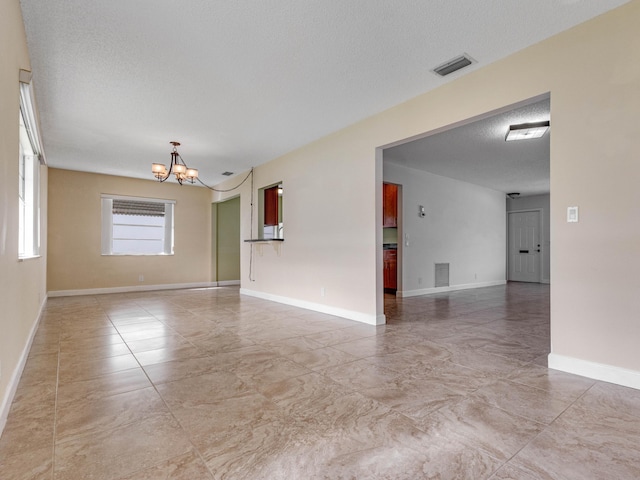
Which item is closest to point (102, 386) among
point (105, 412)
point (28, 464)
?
point (105, 412)

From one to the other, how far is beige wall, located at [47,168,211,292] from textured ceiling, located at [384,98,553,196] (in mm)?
5155

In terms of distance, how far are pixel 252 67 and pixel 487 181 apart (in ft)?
21.2

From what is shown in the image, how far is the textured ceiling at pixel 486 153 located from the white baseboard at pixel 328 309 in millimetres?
2468

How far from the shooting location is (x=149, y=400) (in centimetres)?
204

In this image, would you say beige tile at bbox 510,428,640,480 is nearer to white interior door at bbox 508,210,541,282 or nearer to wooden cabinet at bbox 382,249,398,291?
wooden cabinet at bbox 382,249,398,291

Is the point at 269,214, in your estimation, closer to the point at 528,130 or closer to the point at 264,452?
the point at 528,130

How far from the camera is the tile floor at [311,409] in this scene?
4.67 feet

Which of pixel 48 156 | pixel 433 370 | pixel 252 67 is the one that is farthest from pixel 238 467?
pixel 48 156

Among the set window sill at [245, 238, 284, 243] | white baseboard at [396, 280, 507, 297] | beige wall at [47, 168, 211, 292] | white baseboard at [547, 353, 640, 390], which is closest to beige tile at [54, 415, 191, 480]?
white baseboard at [547, 353, 640, 390]

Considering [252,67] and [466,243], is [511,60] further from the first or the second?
[466,243]

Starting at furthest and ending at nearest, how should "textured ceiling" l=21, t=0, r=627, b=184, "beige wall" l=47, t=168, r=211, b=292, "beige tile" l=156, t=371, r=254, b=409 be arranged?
1. "beige wall" l=47, t=168, r=211, b=292
2. "textured ceiling" l=21, t=0, r=627, b=184
3. "beige tile" l=156, t=371, r=254, b=409

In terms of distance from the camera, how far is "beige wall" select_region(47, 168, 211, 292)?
22.0 ft

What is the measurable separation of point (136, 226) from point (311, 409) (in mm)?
7198

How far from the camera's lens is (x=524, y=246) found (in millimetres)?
9523
